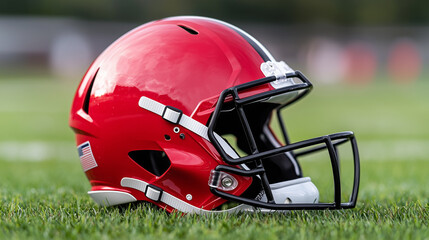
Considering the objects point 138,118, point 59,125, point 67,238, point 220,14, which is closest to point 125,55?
point 138,118

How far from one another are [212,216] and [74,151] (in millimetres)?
4696

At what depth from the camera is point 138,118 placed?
97.0 inches

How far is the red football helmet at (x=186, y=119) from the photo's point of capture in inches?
93.2

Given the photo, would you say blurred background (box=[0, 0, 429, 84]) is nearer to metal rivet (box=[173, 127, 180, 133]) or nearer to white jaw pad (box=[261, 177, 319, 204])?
white jaw pad (box=[261, 177, 319, 204])

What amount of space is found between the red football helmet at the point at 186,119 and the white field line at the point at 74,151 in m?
3.69

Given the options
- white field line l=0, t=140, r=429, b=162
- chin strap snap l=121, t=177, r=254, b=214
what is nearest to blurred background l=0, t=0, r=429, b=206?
white field line l=0, t=140, r=429, b=162

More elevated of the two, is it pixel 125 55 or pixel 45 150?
pixel 125 55

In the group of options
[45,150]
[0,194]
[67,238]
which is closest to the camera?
[67,238]

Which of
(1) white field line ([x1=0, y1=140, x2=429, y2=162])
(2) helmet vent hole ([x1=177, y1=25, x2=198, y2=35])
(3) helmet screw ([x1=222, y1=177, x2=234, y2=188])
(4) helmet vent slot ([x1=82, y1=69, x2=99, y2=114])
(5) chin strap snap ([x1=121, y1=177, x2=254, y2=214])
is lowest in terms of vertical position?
(1) white field line ([x1=0, y1=140, x2=429, y2=162])

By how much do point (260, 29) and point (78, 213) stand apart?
96.1ft

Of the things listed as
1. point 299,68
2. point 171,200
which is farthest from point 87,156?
point 299,68

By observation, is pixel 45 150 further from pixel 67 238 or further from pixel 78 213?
pixel 67 238

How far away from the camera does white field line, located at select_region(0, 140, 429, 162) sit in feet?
20.2

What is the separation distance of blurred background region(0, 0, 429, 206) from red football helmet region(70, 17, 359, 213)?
1.17 m
